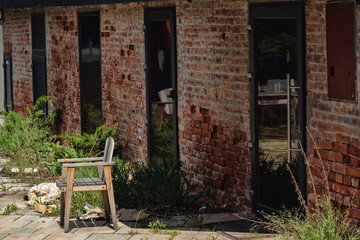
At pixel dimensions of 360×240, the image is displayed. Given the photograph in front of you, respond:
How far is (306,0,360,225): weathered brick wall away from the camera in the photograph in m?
6.07

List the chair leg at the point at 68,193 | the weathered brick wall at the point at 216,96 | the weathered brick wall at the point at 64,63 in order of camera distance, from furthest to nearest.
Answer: the weathered brick wall at the point at 64,63 < the weathered brick wall at the point at 216,96 < the chair leg at the point at 68,193

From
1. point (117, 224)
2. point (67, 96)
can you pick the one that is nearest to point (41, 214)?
point (117, 224)

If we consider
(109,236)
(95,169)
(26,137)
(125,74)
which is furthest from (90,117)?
(109,236)

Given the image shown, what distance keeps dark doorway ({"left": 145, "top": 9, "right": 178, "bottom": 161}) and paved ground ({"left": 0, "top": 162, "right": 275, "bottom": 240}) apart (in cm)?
200

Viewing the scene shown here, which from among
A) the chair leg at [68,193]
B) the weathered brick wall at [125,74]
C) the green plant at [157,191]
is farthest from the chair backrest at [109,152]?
the weathered brick wall at [125,74]

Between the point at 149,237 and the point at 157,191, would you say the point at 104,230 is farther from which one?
the point at 157,191

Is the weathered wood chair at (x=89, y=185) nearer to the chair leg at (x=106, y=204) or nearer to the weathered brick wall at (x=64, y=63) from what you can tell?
the chair leg at (x=106, y=204)

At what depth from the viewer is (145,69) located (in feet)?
33.1

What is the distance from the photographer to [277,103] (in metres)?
7.25

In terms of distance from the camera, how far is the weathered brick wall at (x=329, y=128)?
6.07 m

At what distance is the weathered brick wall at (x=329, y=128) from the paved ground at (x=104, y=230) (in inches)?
29.6

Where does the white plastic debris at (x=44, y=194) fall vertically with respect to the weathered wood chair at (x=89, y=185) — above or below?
below

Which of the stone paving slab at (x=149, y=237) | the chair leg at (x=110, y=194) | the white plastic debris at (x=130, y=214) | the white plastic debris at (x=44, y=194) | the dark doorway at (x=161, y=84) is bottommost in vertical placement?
the stone paving slab at (x=149, y=237)

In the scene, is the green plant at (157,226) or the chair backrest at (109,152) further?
the chair backrest at (109,152)
